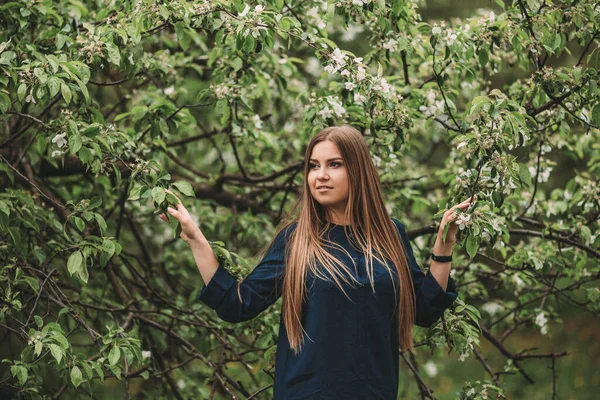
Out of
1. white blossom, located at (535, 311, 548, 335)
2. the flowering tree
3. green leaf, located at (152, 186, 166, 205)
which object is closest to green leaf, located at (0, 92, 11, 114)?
the flowering tree

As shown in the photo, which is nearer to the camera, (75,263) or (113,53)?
(75,263)

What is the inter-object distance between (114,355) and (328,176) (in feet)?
3.28

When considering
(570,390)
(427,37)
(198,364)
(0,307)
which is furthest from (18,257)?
(570,390)

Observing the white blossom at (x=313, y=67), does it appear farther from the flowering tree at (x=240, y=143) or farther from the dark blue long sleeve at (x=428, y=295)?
the dark blue long sleeve at (x=428, y=295)

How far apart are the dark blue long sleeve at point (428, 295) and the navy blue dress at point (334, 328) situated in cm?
1

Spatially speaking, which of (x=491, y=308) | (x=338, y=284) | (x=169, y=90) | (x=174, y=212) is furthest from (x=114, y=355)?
(x=491, y=308)

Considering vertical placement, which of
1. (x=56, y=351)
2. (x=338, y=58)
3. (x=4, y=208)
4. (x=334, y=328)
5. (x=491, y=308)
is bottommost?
(x=491, y=308)

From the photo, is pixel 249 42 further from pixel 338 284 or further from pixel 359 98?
pixel 338 284

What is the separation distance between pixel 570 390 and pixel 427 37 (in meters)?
4.91

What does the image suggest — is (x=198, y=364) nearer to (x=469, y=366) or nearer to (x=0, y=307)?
(x=469, y=366)

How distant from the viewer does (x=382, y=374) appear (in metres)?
2.54

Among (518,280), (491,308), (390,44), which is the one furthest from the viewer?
(491,308)

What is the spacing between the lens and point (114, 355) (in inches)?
111

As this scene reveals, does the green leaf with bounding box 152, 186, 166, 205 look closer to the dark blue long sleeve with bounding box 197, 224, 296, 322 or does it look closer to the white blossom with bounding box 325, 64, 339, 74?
the dark blue long sleeve with bounding box 197, 224, 296, 322
